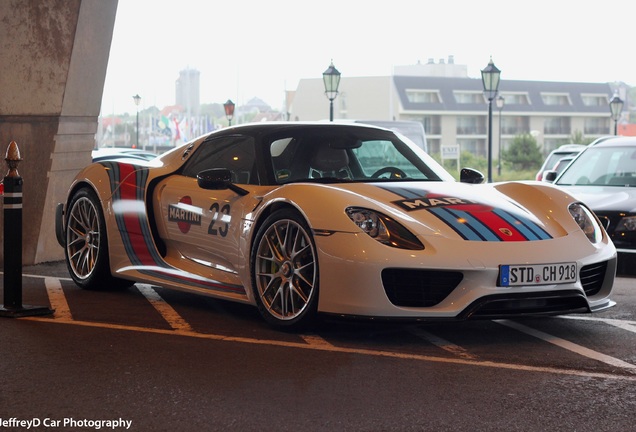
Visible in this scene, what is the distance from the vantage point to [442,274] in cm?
540

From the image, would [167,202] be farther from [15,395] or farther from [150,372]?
[15,395]

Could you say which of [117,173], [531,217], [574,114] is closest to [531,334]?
[531,217]

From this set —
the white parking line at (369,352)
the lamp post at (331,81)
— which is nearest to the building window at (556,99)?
the lamp post at (331,81)

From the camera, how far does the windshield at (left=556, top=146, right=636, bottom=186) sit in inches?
424

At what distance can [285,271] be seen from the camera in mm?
5859

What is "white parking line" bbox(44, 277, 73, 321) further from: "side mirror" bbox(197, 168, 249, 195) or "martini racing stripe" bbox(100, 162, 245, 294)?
"side mirror" bbox(197, 168, 249, 195)

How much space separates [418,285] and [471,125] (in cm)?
9628

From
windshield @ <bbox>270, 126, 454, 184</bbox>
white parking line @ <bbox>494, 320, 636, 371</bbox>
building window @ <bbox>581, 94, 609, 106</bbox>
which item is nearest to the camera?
white parking line @ <bbox>494, 320, 636, 371</bbox>

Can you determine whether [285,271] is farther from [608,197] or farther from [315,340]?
[608,197]

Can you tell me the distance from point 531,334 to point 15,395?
2.91 metres

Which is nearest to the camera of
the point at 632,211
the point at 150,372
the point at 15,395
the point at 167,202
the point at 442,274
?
the point at 15,395

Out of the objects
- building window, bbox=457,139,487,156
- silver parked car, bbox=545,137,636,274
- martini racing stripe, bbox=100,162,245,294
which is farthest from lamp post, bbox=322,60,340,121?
building window, bbox=457,139,487,156

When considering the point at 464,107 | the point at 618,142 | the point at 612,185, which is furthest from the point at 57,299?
the point at 464,107

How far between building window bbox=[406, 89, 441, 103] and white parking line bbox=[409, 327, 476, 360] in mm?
95730
